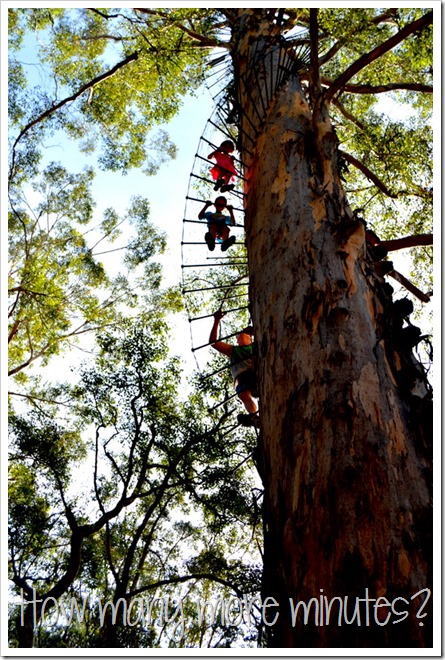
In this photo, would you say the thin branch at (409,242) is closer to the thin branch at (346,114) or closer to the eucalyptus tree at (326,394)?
the eucalyptus tree at (326,394)

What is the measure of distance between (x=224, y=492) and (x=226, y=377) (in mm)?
1603

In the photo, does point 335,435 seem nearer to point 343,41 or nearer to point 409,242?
point 409,242

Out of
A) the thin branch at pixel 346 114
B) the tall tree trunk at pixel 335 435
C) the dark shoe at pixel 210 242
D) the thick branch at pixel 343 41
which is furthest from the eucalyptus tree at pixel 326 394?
the thin branch at pixel 346 114

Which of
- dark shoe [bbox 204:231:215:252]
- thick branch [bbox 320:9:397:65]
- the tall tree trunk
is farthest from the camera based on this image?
thick branch [bbox 320:9:397:65]

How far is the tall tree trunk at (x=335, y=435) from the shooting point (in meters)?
1.19

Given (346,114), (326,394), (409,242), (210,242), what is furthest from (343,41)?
(326,394)

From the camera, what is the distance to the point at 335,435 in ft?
4.72

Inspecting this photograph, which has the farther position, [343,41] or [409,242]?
[343,41]

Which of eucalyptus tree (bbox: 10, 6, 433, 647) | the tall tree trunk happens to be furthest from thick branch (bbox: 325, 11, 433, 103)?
the tall tree trunk

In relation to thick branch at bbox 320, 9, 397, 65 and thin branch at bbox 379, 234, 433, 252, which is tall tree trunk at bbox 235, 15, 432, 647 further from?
thick branch at bbox 320, 9, 397, 65

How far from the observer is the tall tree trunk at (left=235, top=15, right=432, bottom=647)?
119 cm

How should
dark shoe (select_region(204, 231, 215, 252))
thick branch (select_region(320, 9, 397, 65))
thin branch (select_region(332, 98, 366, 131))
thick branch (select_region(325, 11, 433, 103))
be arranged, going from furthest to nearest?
thin branch (select_region(332, 98, 366, 131))
thick branch (select_region(320, 9, 397, 65))
dark shoe (select_region(204, 231, 215, 252))
thick branch (select_region(325, 11, 433, 103))

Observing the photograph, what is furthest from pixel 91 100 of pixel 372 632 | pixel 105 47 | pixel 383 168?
pixel 372 632

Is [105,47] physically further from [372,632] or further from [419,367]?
[372,632]
